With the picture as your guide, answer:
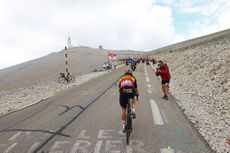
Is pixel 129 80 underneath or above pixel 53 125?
above

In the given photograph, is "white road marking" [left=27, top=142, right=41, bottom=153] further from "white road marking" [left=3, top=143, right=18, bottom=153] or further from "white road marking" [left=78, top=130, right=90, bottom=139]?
"white road marking" [left=78, top=130, right=90, bottom=139]

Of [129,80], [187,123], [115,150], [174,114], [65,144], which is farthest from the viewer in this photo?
[174,114]

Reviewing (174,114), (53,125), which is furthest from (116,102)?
(53,125)

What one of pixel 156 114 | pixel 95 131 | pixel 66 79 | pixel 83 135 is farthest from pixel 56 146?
pixel 66 79

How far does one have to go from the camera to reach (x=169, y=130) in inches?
338

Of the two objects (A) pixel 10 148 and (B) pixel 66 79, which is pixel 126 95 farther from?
(B) pixel 66 79

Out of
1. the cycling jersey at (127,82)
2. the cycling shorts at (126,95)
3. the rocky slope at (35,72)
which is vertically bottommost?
the rocky slope at (35,72)

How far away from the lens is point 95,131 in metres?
8.59

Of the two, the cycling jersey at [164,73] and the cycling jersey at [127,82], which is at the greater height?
the cycling jersey at [127,82]

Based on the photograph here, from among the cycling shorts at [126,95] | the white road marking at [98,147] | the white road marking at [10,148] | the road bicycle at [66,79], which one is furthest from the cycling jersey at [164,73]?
the road bicycle at [66,79]

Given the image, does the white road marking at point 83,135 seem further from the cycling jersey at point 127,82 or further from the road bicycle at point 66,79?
the road bicycle at point 66,79

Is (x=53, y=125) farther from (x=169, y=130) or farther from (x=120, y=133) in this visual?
(x=169, y=130)

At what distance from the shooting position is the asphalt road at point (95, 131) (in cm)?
710

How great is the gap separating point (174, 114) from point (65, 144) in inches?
196
